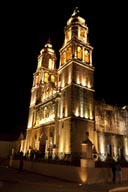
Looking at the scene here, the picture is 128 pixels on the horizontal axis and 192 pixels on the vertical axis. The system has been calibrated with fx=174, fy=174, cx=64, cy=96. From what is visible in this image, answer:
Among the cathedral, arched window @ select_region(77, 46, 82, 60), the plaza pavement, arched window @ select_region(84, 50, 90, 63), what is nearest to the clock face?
the cathedral

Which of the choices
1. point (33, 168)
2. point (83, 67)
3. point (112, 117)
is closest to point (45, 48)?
point (83, 67)

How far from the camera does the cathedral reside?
83.1 feet

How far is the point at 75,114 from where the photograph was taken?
25.6 m

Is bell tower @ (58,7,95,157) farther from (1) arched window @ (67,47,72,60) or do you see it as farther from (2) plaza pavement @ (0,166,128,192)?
(2) plaza pavement @ (0,166,128,192)

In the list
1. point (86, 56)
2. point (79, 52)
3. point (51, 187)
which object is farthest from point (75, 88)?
point (51, 187)

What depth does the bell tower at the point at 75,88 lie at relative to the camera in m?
24.7

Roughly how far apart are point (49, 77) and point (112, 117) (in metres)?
16.6

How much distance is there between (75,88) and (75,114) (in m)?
4.17

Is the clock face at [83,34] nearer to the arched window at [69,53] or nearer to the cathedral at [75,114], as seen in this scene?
the cathedral at [75,114]

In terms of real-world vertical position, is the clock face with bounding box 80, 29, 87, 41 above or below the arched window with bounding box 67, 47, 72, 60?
above

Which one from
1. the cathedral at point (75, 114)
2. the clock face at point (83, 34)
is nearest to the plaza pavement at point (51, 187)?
the cathedral at point (75, 114)

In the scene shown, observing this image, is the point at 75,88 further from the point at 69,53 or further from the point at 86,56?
the point at 86,56

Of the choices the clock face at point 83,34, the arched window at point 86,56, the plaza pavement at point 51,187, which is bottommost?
the plaza pavement at point 51,187

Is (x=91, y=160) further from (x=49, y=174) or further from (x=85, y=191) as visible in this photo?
(x=49, y=174)
